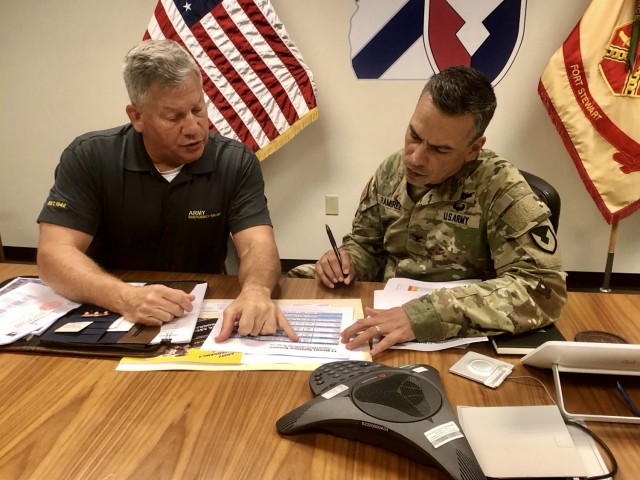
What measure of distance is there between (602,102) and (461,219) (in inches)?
61.4

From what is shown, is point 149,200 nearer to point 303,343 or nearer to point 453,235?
point 303,343

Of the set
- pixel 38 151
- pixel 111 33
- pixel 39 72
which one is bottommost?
pixel 38 151

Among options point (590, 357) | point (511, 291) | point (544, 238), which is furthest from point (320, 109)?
point (590, 357)

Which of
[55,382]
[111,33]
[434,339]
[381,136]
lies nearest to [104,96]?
[111,33]

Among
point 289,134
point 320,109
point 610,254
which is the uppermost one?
point 320,109

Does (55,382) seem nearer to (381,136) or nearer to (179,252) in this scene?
(179,252)

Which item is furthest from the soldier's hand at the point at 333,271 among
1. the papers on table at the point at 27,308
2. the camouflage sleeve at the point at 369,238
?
the papers on table at the point at 27,308

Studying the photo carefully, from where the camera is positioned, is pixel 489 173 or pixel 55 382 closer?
pixel 55 382

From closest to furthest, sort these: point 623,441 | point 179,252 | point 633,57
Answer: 1. point 623,441
2. point 179,252
3. point 633,57

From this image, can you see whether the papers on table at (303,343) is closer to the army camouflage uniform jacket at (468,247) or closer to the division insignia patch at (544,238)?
the army camouflage uniform jacket at (468,247)

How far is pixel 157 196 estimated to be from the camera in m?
1.54

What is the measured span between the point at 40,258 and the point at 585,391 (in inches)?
51.3

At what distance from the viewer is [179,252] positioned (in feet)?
5.35

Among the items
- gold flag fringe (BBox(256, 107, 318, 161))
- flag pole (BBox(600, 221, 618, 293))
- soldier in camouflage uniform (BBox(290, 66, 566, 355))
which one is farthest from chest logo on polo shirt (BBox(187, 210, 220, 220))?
flag pole (BBox(600, 221, 618, 293))
